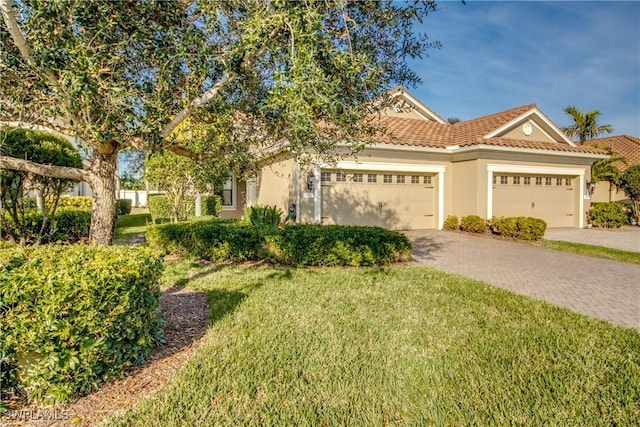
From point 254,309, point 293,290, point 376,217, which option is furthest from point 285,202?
point 254,309

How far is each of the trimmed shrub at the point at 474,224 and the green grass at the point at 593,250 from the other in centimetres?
213

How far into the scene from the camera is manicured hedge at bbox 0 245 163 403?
2725 millimetres

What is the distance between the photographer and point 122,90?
3.28m

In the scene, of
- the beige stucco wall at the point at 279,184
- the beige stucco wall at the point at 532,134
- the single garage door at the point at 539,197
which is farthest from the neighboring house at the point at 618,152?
the beige stucco wall at the point at 279,184

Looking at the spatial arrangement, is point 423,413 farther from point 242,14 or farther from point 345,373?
point 242,14

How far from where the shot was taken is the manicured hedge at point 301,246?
25.6ft

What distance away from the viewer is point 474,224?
45.4ft

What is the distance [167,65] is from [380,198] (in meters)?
11.1

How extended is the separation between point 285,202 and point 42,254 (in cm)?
1048

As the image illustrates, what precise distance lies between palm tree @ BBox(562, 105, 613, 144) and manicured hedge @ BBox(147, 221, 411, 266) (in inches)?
847

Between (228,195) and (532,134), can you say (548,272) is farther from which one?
(228,195)

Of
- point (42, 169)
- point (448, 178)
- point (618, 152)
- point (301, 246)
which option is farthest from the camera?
point (618, 152)

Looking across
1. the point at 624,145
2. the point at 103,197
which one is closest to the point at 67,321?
the point at 103,197

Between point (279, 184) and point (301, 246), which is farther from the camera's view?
point (279, 184)
